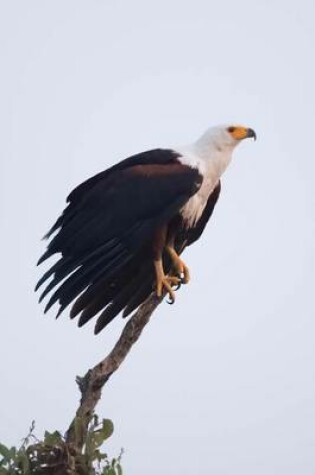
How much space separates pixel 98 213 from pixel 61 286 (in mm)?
1012

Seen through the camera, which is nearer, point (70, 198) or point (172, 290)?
point (172, 290)

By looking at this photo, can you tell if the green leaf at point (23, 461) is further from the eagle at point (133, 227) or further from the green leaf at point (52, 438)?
the eagle at point (133, 227)

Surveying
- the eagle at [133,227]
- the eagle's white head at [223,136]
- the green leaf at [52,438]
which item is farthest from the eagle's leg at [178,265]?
the green leaf at [52,438]

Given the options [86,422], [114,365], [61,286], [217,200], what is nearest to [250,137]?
[217,200]

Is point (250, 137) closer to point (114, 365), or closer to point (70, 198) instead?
point (70, 198)

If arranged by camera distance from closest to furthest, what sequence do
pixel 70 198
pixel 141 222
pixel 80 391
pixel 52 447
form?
1. pixel 52 447
2. pixel 80 391
3. pixel 141 222
4. pixel 70 198

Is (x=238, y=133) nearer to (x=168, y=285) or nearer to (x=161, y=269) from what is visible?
(x=161, y=269)

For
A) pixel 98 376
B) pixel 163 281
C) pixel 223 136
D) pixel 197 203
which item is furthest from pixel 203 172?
pixel 98 376

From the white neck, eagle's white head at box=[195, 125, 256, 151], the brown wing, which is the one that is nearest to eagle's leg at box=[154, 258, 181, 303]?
the brown wing

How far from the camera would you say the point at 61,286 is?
716cm

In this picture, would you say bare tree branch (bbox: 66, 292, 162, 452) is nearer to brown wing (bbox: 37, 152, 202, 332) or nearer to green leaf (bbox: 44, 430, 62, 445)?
green leaf (bbox: 44, 430, 62, 445)

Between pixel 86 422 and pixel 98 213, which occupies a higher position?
pixel 98 213

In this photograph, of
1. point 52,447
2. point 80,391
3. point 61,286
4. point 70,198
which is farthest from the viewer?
point 70,198

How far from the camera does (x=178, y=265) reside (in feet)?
25.9
